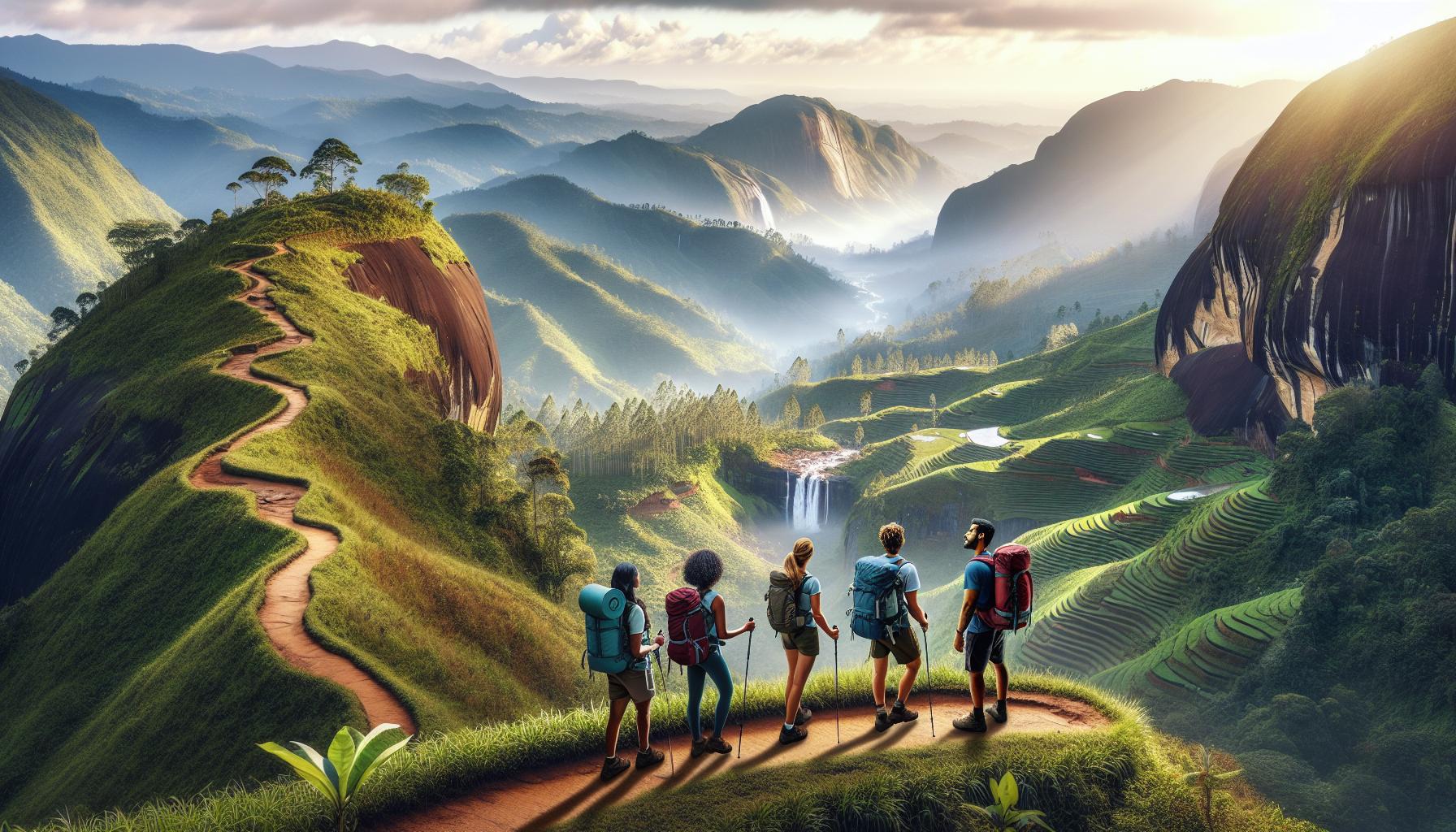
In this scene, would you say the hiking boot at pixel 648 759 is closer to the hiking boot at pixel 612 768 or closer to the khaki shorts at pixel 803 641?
the hiking boot at pixel 612 768

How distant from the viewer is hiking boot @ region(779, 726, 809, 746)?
1564 centimetres

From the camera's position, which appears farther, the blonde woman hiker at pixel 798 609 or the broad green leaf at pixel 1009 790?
→ the blonde woman hiker at pixel 798 609

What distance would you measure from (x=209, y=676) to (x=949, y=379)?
15858 centimetres

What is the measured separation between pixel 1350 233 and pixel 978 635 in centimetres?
6219

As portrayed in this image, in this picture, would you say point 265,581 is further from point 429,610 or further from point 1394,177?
point 1394,177

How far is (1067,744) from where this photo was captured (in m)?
16.1

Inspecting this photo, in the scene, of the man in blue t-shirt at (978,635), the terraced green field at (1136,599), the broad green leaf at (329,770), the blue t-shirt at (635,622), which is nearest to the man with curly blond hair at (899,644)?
the man in blue t-shirt at (978,635)

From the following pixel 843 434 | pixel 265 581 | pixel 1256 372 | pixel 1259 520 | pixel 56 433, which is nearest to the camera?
pixel 265 581

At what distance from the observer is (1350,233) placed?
2410 inches

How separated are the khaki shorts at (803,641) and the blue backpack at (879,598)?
70 centimetres

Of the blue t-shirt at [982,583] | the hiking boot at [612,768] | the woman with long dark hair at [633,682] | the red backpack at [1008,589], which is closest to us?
the woman with long dark hair at [633,682]

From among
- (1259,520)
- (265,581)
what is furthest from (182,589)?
(1259,520)

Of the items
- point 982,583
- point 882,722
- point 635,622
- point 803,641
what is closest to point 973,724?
point 882,722

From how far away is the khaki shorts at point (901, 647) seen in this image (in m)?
15.0
